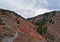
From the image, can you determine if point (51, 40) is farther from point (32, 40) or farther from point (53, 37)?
point (32, 40)

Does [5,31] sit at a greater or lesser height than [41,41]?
greater

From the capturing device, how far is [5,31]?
2991 centimetres

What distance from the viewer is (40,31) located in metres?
58.3

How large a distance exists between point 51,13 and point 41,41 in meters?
95.0

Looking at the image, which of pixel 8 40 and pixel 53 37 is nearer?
pixel 8 40

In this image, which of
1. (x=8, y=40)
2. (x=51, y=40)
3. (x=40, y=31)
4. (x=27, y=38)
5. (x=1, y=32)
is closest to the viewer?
(x=8, y=40)

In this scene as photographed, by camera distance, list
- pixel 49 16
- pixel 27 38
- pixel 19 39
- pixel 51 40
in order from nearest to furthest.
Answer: pixel 19 39 → pixel 27 38 → pixel 51 40 → pixel 49 16

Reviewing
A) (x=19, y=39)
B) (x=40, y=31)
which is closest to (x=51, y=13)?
(x=40, y=31)

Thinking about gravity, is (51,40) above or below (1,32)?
below

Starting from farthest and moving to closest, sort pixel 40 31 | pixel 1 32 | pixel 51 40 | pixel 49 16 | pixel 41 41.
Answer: pixel 49 16 < pixel 40 31 < pixel 51 40 < pixel 41 41 < pixel 1 32

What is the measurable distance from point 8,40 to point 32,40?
44.2ft

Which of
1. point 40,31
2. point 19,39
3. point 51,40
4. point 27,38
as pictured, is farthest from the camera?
point 40,31

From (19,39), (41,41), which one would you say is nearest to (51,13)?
(41,41)

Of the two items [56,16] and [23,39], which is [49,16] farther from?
[23,39]
